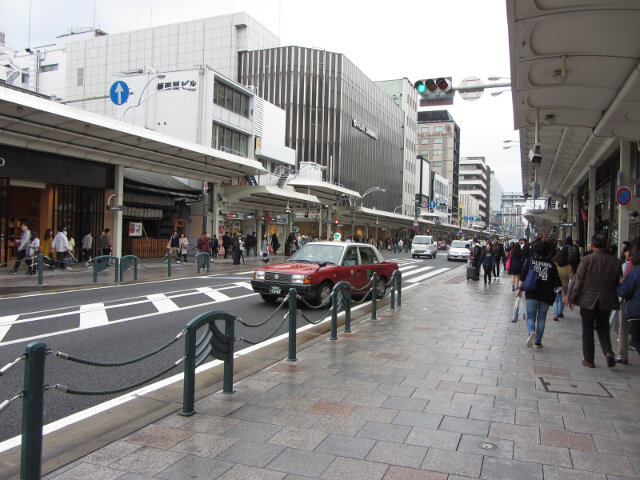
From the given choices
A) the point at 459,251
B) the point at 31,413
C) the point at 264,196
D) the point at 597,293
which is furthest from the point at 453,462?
the point at 459,251

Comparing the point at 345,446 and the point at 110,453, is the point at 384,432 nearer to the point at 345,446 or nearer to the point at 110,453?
the point at 345,446

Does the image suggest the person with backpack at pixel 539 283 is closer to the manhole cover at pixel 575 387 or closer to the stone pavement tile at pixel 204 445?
the manhole cover at pixel 575 387

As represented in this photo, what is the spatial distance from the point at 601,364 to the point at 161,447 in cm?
581

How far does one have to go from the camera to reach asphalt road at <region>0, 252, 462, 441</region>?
5.21 metres

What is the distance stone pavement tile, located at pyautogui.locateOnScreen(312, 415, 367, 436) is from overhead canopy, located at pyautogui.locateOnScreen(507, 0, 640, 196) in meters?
4.88

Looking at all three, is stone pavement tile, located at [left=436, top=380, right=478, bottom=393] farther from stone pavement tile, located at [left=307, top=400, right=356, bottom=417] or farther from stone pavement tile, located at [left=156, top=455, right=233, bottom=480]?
stone pavement tile, located at [left=156, top=455, right=233, bottom=480]

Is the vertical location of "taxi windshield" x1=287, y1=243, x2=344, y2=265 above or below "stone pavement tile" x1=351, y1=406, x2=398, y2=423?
above

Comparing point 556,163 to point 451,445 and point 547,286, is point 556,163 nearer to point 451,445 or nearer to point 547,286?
point 547,286

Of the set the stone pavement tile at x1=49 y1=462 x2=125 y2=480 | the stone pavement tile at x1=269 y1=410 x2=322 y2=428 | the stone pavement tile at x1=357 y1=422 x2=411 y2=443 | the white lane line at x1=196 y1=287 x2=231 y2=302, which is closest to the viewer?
the stone pavement tile at x1=49 y1=462 x2=125 y2=480

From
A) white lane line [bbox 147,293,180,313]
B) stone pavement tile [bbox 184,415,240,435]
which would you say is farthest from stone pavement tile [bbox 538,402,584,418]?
white lane line [bbox 147,293,180,313]

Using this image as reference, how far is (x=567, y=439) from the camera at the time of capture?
12.9 feet

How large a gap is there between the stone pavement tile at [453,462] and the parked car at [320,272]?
272 inches

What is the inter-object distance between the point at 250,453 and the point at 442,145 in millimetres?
131102

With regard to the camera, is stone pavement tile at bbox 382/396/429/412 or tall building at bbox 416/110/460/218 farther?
tall building at bbox 416/110/460/218
